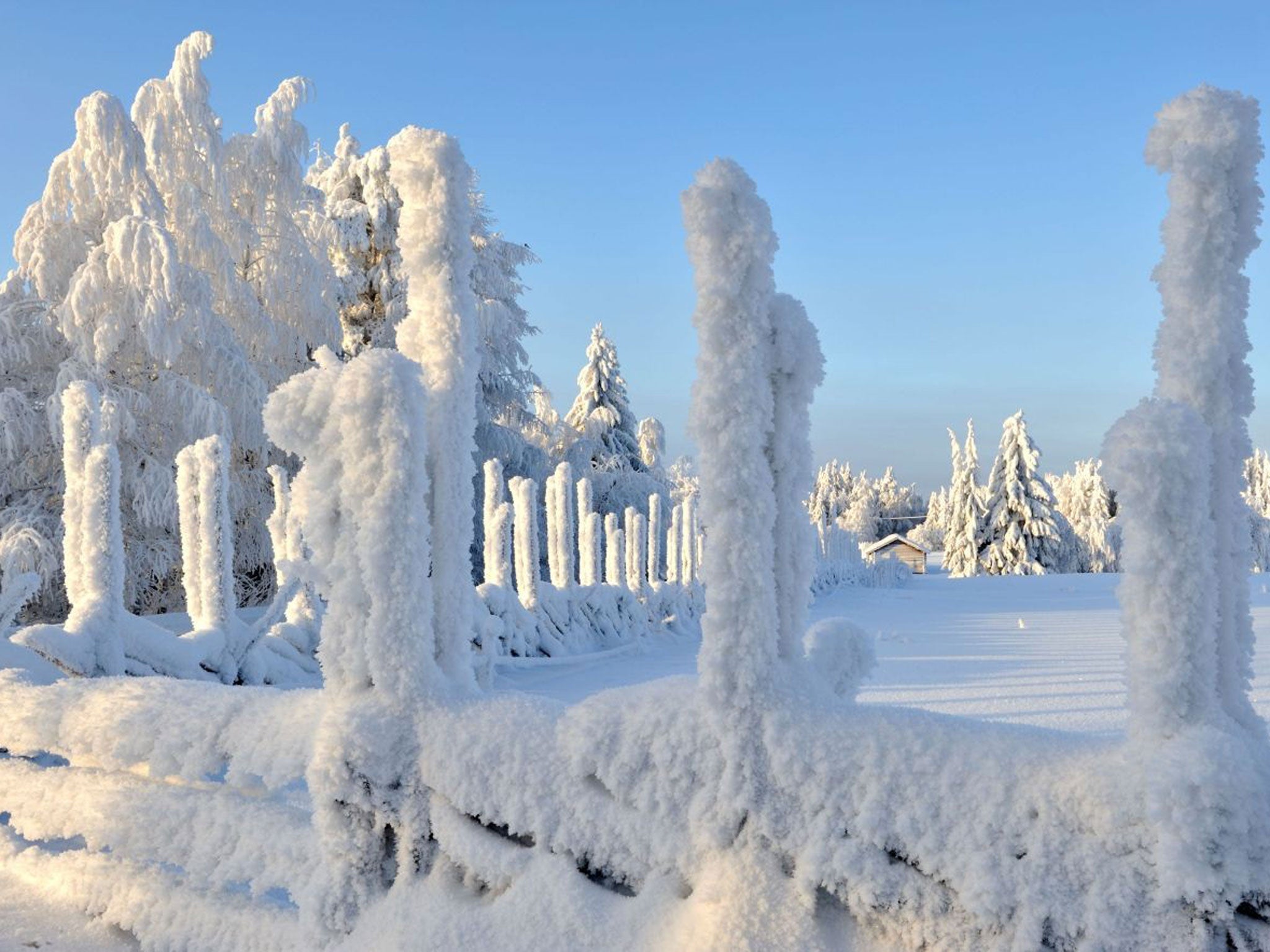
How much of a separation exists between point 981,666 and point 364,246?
630 inches

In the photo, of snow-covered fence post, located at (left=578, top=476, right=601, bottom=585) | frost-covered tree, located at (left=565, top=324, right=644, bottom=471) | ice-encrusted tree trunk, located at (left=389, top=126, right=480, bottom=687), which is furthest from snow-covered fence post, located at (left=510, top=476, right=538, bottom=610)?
frost-covered tree, located at (left=565, top=324, right=644, bottom=471)

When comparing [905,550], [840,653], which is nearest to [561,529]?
[840,653]

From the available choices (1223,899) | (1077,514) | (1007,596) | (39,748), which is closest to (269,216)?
(39,748)

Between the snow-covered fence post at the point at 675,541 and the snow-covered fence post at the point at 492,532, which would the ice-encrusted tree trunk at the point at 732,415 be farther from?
the snow-covered fence post at the point at 675,541

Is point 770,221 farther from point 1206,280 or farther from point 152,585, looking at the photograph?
point 152,585

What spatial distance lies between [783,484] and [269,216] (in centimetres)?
1732

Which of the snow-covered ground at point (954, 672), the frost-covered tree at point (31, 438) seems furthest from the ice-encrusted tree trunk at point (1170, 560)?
the frost-covered tree at point (31, 438)

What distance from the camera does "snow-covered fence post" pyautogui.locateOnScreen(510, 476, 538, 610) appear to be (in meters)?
9.53

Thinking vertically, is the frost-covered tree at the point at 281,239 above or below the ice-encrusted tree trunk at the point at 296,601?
above

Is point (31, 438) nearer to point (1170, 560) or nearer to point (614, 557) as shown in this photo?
point (614, 557)

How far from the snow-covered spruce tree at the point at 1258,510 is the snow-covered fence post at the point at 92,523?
4697 millimetres

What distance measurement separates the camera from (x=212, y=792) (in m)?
2.90

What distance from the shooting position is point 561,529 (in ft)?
35.7

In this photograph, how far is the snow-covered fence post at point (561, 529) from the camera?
10.6 meters
